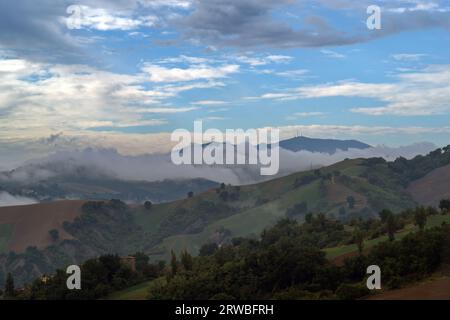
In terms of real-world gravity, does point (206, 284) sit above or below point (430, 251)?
below

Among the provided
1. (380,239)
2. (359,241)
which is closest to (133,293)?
(359,241)

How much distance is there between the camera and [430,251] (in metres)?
69.1

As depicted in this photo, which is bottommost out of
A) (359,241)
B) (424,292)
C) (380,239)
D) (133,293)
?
(133,293)

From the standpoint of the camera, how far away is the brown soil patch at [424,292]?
56.2 metres

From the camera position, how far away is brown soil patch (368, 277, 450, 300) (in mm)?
56250

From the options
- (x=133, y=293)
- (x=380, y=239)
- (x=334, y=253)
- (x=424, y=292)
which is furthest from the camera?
(x=380, y=239)

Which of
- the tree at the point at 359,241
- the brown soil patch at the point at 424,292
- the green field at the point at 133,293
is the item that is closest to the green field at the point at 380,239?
the tree at the point at 359,241

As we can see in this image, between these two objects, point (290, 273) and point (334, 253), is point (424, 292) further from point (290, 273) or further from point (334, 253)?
point (334, 253)

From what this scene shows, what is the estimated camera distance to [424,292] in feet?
192

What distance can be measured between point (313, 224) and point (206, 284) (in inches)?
2767

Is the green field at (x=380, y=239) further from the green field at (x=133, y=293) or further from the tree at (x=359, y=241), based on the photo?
the green field at (x=133, y=293)

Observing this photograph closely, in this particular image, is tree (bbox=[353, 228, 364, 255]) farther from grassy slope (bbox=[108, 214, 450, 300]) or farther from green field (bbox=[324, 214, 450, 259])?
grassy slope (bbox=[108, 214, 450, 300])
